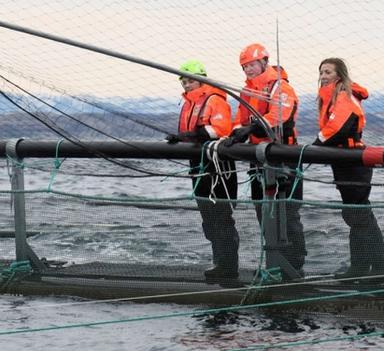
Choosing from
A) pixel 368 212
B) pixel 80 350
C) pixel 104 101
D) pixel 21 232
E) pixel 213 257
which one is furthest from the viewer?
pixel 104 101

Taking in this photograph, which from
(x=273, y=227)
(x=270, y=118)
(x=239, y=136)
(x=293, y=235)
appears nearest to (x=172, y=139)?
(x=239, y=136)

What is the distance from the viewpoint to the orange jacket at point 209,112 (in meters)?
10.4

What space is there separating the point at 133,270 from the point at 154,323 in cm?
91

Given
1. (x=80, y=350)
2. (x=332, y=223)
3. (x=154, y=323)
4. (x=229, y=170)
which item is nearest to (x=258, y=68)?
(x=229, y=170)

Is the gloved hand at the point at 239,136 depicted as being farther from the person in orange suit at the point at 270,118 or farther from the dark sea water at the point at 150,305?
the dark sea water at the point at 150,305

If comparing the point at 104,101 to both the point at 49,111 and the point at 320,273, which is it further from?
the point at 320,273

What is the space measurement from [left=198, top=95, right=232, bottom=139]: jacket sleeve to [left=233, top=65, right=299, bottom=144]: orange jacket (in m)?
0.12

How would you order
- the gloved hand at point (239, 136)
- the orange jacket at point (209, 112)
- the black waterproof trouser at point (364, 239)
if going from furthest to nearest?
1. the orange jacket at point (209, 112)
2. the gloved hand at point (239, 136)
3. the black waterproof trouser at point (364, 239)

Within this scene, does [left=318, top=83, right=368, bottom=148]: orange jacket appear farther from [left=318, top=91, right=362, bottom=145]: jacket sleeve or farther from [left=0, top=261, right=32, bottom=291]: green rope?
A: [left=0, top=261, right=32, bottom=291]: green rope

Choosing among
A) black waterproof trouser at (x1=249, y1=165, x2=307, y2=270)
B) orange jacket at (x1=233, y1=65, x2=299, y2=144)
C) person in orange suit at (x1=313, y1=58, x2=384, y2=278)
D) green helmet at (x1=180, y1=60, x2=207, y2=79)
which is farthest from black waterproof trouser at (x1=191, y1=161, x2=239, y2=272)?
green helmet at (x1=180, y1=60, x2=207, y2=79)

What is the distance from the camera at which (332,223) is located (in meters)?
9.41

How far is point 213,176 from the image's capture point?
10.2m

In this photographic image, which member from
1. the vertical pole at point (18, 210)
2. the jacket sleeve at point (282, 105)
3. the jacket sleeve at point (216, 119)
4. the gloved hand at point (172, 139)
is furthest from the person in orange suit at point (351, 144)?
the vertical pole at point (18, 210)

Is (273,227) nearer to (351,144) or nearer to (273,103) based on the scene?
(351,144)
